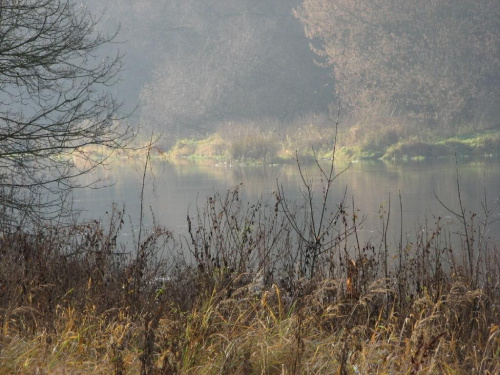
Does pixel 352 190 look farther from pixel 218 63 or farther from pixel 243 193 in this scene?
pixel 218 63

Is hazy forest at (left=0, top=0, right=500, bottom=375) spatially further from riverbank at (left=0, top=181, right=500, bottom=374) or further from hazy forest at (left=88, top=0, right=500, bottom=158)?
hazy forest at (left=88, top=0, right=500, bottom=158)

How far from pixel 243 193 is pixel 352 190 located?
3.25 metres

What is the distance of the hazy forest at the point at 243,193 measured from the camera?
16.2ft

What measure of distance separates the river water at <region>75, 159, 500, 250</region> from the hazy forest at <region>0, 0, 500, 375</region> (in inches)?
12.7

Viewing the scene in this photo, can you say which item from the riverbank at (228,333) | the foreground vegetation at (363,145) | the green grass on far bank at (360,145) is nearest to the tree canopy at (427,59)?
the foreground vegetation at (363,145)

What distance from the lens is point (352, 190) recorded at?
76.9 ft

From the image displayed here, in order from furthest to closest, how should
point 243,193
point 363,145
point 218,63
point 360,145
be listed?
point 218,63 → point 360,145 → point 363,145 → point 243,193

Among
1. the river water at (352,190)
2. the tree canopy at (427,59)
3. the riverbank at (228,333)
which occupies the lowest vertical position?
the riverbank at (228,333)

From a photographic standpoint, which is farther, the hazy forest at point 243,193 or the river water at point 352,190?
the river water at point 352,190

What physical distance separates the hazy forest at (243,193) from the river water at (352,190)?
12.7 inches

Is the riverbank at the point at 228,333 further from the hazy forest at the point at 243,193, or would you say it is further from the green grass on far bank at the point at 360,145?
the green grass on far bank at the point at 360,145

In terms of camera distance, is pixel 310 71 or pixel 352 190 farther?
pixel 310 71

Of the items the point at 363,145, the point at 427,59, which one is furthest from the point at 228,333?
the point at 427,59

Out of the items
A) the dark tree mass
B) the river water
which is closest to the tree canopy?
the dark tree mass
